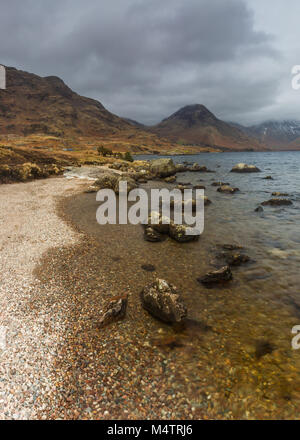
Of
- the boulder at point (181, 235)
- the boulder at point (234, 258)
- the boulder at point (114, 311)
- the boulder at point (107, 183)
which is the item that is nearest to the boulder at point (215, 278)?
the boulder at point (234, 258)

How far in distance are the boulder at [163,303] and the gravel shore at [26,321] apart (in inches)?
139

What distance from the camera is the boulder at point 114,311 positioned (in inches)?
327

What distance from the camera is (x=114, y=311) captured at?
8555mm

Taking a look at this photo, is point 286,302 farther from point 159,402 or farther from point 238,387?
point 159,402

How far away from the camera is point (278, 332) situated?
819 cm

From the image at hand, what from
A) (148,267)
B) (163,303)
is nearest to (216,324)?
(163,303)

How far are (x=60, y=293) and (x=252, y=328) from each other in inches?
333

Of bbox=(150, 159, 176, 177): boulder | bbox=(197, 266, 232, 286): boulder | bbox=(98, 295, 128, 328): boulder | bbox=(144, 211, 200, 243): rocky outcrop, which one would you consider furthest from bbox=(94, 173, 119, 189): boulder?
bbox=(98, 295, 128, 328): boulder

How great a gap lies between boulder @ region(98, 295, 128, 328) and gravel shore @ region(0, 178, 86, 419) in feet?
5.11

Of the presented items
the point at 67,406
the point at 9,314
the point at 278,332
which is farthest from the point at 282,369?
the point at 9,314

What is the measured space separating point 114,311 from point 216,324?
4.14m

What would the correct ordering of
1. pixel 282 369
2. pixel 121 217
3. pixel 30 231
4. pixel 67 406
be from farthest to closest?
pixel 121 217 → pixel 30 231 → pixel 282 369 → pixel 67 406

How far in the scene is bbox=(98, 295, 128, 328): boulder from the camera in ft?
27.2

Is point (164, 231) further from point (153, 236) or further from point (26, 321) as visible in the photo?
point (26, 321)
